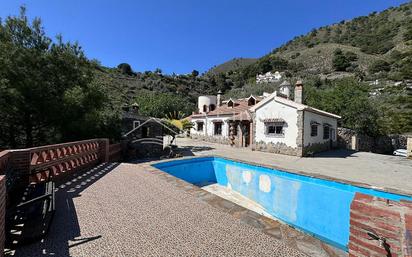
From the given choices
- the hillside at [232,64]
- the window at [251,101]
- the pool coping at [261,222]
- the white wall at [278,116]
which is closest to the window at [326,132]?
the white wall at [278,116]

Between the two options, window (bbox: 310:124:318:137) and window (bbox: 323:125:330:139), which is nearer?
window (bbox: 310:124:318:137)

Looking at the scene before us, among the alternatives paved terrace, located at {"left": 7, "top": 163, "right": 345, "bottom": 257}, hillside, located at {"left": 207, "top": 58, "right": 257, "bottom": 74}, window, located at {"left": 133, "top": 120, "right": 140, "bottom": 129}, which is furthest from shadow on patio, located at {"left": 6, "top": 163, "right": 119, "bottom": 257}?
hillside, located at {"left": 207, "top": 58, "right": 257, "bottom": 74}

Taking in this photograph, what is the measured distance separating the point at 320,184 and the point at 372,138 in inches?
738

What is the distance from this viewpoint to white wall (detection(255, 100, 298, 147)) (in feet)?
51.9

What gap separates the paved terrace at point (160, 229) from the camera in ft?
9.97

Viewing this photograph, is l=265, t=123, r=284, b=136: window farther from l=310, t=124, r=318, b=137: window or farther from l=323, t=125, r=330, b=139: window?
l=323, t=125, r=330, b=139: window

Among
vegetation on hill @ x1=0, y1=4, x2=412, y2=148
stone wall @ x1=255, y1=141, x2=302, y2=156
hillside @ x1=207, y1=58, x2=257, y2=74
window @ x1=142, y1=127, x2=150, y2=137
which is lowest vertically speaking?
stone wall @ x1=255, y1=141, x2=302, y2=156

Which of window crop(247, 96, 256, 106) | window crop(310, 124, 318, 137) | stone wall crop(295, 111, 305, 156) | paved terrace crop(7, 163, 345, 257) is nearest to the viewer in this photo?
paved terrace crop(7, 163, 345, 257)

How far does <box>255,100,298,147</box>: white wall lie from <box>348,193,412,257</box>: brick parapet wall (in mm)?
14124

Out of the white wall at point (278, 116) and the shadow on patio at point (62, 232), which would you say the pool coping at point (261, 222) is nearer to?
the shadow on patio at point (62, 232)

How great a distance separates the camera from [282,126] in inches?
655

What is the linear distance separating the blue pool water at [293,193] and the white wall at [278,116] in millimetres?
6704

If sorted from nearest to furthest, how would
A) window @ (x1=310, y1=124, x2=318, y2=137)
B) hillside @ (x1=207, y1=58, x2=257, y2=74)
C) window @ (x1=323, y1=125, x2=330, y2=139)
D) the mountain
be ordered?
window @ (x1=310, y1=124, x2=318, y2=137) < window @ (x1=323, y1=125, x2=330, y2=139) < the mountain < hillside @ (x1=207, y1=58, x2=257, y2=74)

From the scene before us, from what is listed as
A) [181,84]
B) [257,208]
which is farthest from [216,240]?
[181,84]
